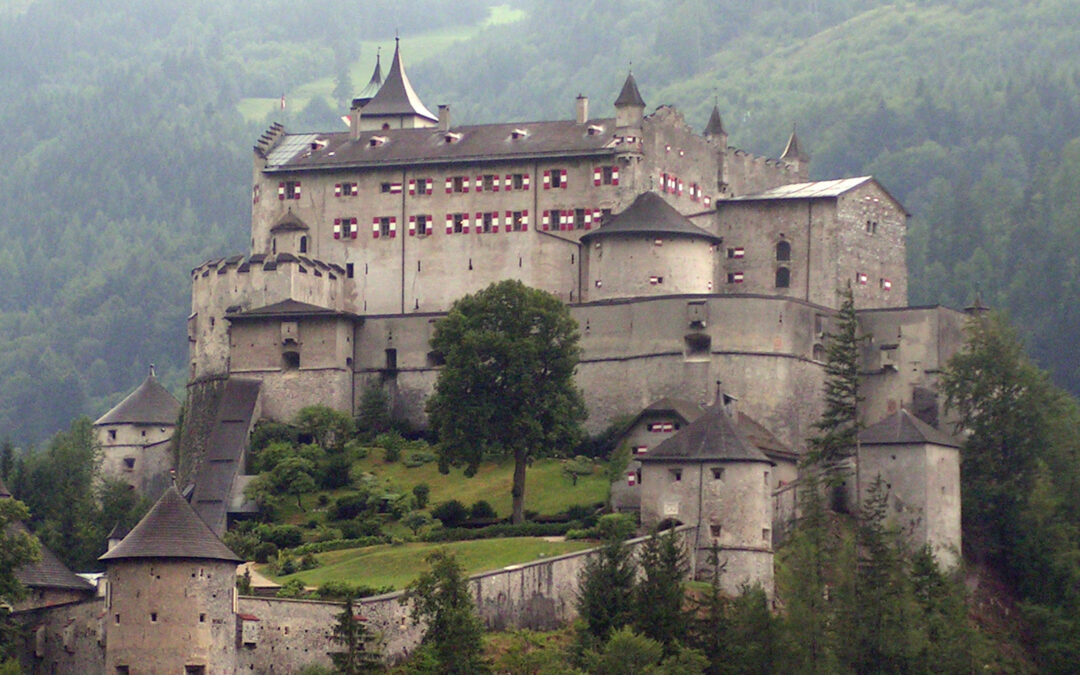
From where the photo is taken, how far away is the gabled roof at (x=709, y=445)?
8150 centimetres

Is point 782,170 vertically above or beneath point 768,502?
above

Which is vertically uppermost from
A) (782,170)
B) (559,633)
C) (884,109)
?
(884,109)

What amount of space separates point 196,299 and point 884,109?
93.7m

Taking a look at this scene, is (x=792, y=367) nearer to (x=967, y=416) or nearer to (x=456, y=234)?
(x=967, y=416)

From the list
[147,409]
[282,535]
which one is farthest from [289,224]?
[282,535]

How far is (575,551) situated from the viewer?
8056 centimetres

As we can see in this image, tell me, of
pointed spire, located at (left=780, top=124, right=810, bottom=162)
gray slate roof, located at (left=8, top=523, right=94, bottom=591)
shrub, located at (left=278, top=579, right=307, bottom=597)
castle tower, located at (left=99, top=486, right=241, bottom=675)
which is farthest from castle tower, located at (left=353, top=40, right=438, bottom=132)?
castle tower, located at (left=99, top=486, right=241, bottom=675)

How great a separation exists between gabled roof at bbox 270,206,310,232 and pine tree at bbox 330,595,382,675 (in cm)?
4118

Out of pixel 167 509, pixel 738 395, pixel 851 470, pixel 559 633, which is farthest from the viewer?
pixel 738 395

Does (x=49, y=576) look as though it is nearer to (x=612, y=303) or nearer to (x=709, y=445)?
(x=709, y=445)

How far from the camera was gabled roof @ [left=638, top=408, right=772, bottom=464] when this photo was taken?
8150 centimetres

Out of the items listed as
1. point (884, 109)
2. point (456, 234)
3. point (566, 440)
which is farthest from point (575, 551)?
point (884, 109)

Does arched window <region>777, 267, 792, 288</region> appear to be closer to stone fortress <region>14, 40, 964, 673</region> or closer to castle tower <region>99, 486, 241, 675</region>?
stone fortress <region>14, 40, 964, 673</region>

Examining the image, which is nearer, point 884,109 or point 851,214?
point 851,214
